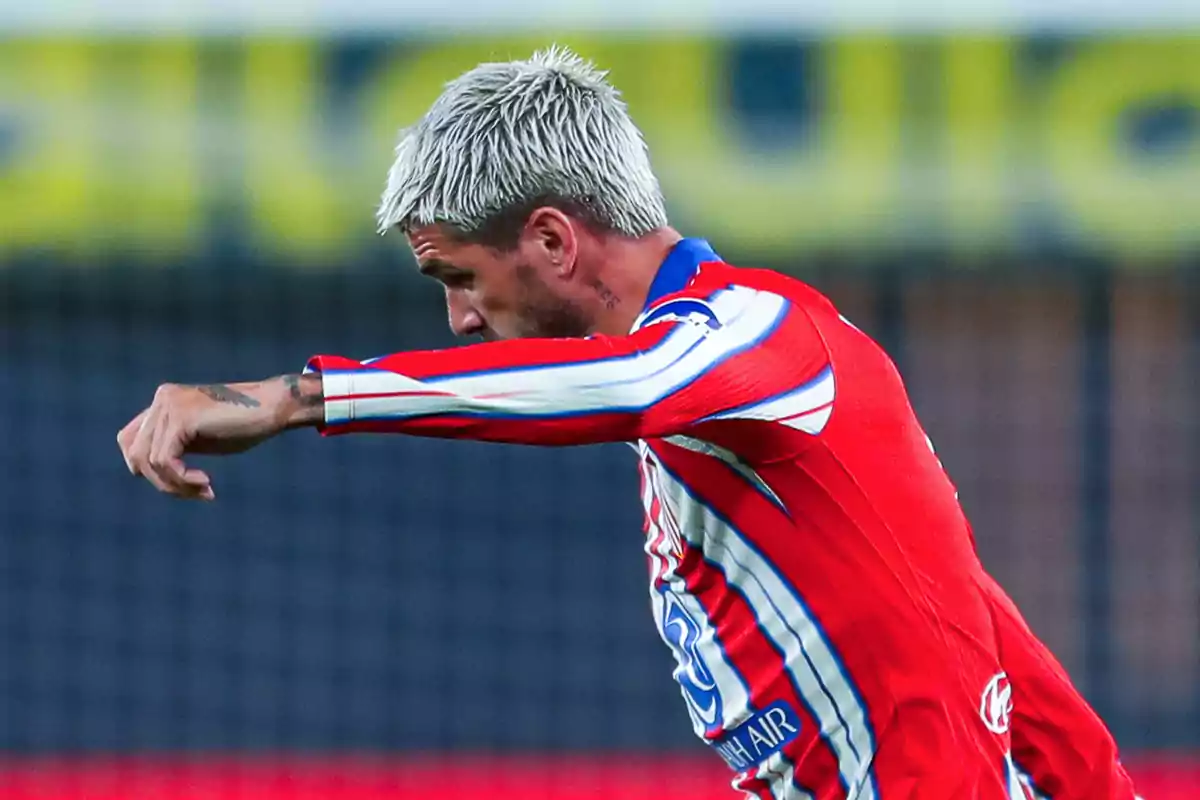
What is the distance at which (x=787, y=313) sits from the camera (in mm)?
1945

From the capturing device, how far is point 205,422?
1722 millimetres

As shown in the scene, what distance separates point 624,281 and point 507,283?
0.13 meters

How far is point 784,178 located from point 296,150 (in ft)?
6.29

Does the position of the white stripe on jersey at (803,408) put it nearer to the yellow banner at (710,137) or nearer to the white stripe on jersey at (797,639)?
the white stripe on jersey at (797,639)

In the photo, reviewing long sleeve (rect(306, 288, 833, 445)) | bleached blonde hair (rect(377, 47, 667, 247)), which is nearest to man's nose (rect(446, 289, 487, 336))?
bleached blonde hair (rect(377, 47, 667, 247))

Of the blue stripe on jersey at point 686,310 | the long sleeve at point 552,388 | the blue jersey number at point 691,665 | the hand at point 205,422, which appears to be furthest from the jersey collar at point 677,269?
the hand at point 205,422

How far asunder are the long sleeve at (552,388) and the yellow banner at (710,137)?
5366mm

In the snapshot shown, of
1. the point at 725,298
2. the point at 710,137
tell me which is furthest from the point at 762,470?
the point at 710,137

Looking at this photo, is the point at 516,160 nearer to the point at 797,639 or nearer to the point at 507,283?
the point at 507,283

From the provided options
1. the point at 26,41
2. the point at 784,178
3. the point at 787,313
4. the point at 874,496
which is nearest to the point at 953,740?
the point at 874,496

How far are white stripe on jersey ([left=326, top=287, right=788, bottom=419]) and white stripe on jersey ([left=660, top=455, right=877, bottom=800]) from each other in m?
0.33

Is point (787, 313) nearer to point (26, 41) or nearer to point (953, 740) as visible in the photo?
point (953, 740)

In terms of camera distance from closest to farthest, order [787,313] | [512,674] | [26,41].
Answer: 1. [787,313]
2. [26,41]
3. [512,674]

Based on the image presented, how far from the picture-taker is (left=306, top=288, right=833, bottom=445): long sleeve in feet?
5.73
